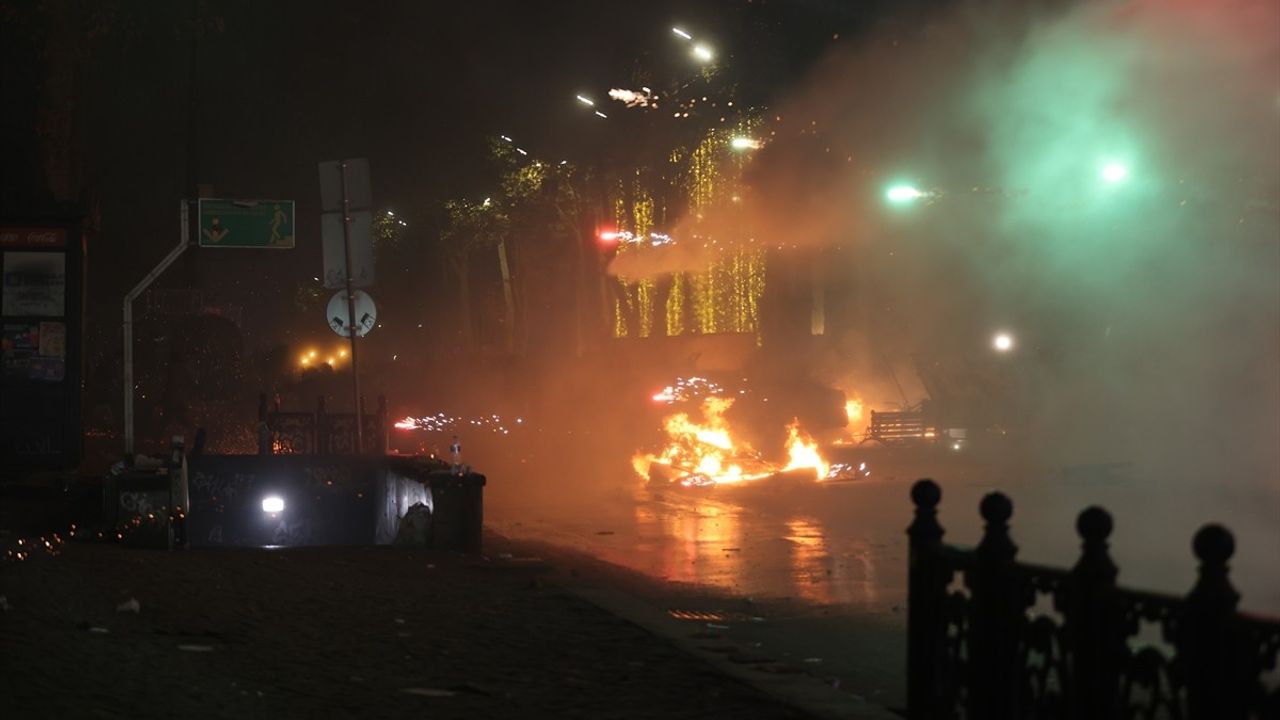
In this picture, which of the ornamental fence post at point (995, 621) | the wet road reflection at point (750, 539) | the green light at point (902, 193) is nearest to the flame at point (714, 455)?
the wet road reflection at point (750, 539)

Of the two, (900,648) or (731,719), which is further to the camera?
Answer: (900,648)

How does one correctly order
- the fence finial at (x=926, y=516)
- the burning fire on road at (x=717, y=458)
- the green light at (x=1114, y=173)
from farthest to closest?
the burning fire on road at (x=717, y=458), the green light at (x=1114, y=173), the fence finial at (x=926, y=516)

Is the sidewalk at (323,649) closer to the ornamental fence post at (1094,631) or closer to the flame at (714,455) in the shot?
the ornamental fence post at (1094,631)

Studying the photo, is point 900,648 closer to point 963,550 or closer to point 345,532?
point 963,550

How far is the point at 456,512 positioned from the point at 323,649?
513 centimetres

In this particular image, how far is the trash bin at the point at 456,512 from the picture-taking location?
12109 mm

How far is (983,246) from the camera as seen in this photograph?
29.9m

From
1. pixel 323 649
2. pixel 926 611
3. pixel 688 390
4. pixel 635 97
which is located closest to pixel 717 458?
pixel 688 390

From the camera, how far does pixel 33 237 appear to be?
46.6 ft

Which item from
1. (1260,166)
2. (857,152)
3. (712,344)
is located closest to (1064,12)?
(1260,166)

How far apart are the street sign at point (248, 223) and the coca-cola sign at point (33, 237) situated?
185 centimetres

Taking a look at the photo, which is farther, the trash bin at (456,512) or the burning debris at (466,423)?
the burning debris at (466,423)

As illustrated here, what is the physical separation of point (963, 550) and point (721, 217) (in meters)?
29.0

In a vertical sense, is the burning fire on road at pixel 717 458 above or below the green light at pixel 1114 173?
below
